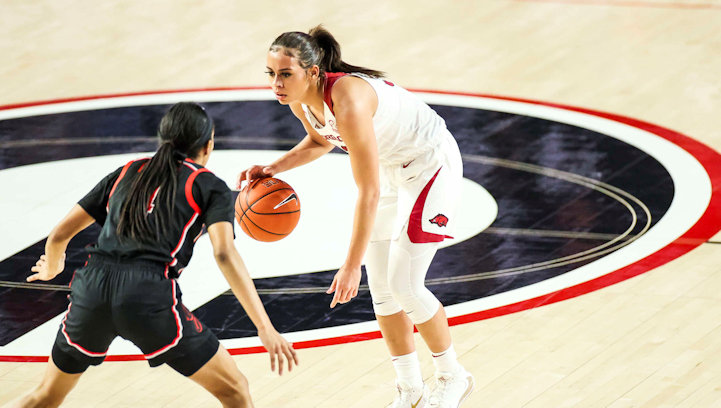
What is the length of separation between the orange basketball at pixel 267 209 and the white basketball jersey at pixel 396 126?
505 millimetres

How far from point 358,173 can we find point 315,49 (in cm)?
58

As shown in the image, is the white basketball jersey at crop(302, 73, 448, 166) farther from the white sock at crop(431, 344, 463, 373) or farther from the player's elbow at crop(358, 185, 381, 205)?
the white sock at crop(431, 344, 463, 373)

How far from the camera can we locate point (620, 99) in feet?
32.7

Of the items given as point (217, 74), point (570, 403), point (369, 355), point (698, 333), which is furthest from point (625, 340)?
point (217, 74)

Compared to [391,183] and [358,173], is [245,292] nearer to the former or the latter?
[358,173]

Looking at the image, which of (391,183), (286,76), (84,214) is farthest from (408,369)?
(84,214)

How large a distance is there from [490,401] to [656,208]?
2.88 meters

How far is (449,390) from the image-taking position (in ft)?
17.0

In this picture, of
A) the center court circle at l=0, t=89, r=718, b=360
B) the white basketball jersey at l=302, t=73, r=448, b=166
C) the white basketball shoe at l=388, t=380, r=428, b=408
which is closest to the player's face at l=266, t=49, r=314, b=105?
the white basketball jersey at l=302, t=73, r=448, b=166

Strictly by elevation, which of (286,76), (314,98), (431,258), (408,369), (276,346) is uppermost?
(286,76)

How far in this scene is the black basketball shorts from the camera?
4.14 m

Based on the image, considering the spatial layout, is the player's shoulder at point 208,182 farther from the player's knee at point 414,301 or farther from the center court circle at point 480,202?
the center court circle at point 480,202

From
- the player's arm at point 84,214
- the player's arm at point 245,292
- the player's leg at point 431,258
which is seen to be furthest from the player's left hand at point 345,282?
the player's arm at point 84,214

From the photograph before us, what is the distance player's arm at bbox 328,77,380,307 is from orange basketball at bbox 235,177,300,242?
88 centimetres
